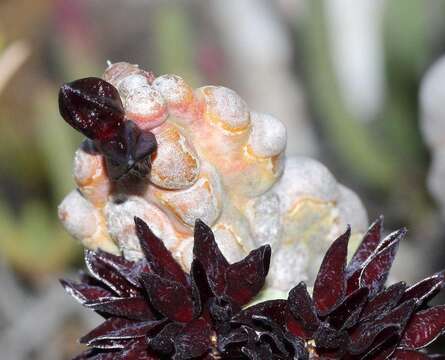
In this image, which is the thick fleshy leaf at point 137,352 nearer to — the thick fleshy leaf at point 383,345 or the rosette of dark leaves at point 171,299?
the rosette of dark leaves at point 171,299

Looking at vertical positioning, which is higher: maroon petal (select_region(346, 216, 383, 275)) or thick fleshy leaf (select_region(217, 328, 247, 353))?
maroon petal (select_region(346, 216, 383, 275))

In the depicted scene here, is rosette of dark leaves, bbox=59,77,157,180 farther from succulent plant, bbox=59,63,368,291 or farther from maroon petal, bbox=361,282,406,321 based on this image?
maroon petal, bbox=361,282,406,321

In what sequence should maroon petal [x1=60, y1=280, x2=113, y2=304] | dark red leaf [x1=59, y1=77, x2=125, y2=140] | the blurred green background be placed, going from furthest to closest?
the blurred green background < maroon petal [x1=60, y1=280, x2=113, y2=304] < dark red leaf [x1=59, y1=77, x2=125, y2=140]

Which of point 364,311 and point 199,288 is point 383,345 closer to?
point 364,311

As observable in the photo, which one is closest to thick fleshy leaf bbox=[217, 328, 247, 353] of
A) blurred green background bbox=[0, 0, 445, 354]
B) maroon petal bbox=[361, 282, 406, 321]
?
maroon petal bbox=[361, 282, 406, 321]

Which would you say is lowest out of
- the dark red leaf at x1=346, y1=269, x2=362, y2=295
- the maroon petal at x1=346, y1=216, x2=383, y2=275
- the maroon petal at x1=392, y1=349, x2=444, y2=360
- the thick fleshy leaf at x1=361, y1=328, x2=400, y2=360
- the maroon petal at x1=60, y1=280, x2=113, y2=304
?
the maroon petal at x1=392, y1=349, x2=444, y2=360

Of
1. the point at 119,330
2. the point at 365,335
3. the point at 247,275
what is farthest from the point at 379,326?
the point at 119,330

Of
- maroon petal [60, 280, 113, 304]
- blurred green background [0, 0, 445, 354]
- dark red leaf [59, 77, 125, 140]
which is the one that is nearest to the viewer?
dark red leaf [59, 77, 125, 140]
